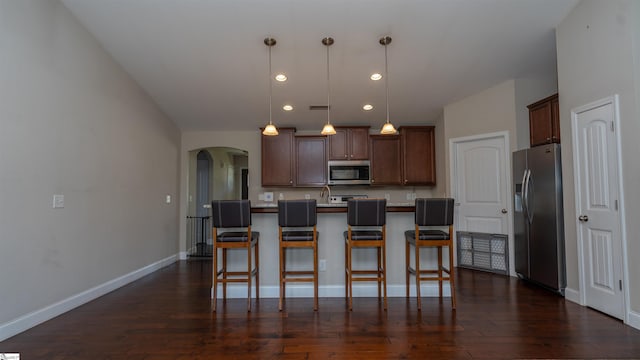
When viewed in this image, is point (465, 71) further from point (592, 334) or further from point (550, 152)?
point (592, 334)

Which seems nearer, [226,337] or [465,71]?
[226,337]

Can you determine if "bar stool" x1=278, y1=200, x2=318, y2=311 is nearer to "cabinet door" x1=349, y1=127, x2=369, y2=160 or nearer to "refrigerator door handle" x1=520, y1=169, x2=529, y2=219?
"refrigerator door handle" x1=520, y1=169, x2=529, y2=219

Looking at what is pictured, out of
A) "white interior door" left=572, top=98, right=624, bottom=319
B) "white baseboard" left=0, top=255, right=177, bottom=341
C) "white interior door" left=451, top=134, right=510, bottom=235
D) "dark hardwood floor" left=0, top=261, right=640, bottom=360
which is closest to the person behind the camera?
"dark hardwood floor" left=0, top=261, right=640, bottom=360

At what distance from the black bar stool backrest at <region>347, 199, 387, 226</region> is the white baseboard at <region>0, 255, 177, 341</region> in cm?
273

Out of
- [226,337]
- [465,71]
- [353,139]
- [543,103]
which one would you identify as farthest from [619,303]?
[353,139]

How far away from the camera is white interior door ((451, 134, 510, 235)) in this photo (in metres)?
4.44

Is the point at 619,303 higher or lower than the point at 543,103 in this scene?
lower

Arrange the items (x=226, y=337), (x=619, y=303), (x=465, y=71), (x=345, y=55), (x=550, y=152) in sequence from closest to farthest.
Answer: (x=226, y=337), (x=619, y=303), (x=550, y=152), (x=345, y=55), (x=465, y=71)

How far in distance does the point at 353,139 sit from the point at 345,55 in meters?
2.04

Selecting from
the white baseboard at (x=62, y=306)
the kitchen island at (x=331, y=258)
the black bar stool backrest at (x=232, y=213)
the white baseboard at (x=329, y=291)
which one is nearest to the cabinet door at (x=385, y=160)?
the kitchen island at (x=331, y=258)

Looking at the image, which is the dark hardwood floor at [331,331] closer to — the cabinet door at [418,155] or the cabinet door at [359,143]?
the cabinet door at [418,155]

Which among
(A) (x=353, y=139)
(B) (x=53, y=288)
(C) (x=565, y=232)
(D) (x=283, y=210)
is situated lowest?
(B) (x=53, y=288)

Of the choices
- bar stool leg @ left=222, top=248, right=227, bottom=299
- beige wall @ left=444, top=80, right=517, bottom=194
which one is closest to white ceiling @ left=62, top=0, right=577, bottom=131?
beige wall @ left=444, top=80, right=517, bottom=194

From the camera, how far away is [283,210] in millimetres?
3061
